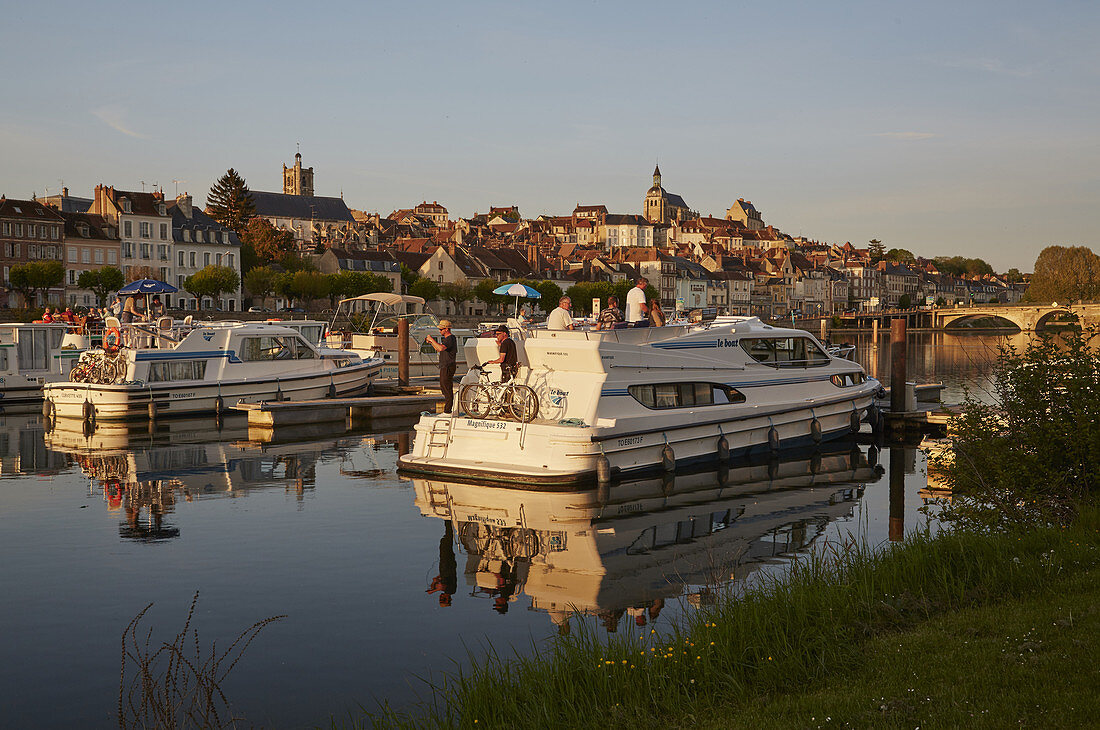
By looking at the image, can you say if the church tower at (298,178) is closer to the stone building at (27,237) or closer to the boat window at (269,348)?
the stone building at (27,237)

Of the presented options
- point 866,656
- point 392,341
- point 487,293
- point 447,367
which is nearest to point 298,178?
point 487,293

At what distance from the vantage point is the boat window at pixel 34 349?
33594mm

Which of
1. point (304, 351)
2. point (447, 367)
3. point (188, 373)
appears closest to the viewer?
point (447, 367)

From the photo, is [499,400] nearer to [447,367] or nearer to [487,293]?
[447,367]

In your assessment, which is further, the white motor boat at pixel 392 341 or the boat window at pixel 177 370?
the white motor boat at pixel 392 341

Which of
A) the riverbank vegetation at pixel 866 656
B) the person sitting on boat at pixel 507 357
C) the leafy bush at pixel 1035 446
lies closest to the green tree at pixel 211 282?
the person sitting on boat at pixel 507 357

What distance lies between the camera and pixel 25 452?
23.1m

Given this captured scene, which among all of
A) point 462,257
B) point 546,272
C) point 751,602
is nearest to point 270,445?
point 751,602

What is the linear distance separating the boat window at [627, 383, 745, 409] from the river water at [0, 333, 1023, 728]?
4.80 feet

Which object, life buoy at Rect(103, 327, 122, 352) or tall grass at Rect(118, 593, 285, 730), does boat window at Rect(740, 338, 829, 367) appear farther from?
life buoy at Rect(103, 327, 122, 352)

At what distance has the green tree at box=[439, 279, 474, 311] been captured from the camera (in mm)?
111188

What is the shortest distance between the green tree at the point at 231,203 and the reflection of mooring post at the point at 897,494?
109174 millimetres

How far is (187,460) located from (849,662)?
17468mm

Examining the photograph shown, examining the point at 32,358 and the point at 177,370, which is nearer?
the point at 177,370
